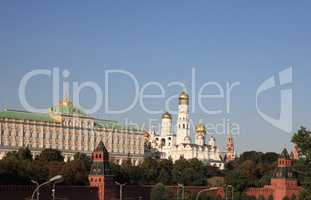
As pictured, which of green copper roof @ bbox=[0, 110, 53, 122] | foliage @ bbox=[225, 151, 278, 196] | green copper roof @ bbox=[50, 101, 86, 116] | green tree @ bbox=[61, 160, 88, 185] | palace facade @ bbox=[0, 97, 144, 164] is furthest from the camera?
green copper roof @ bbox=[50, 101, 86, 116]

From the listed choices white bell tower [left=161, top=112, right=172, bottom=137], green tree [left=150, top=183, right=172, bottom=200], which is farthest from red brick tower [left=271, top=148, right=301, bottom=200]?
white bell tower [left=161, top=112, right=172, bottom=137]

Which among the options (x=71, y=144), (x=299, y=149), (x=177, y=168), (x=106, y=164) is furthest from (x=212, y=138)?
(x=299, y=149)

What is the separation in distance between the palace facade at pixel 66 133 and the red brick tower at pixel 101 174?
41.0m

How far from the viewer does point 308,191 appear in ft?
134

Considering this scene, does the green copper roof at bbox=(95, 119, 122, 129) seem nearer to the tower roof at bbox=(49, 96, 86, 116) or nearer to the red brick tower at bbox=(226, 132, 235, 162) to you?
the tower roof at bbox=(49, 96, 86, 116)

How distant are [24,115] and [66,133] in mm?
7575

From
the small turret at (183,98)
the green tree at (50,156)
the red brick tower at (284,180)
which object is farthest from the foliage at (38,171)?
the small turret at (183,98)

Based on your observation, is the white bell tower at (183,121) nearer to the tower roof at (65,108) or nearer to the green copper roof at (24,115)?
the tower roof at (65,108)

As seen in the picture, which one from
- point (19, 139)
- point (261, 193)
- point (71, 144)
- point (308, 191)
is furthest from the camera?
point (71, 144)

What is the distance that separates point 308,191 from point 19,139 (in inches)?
3059

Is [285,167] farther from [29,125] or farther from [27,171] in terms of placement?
[29,125]

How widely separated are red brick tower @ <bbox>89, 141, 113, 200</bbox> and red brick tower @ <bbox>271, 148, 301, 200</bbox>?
21077mm

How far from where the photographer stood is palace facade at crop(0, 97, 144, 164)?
113375 millimetres

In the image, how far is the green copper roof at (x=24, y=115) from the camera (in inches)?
4535
